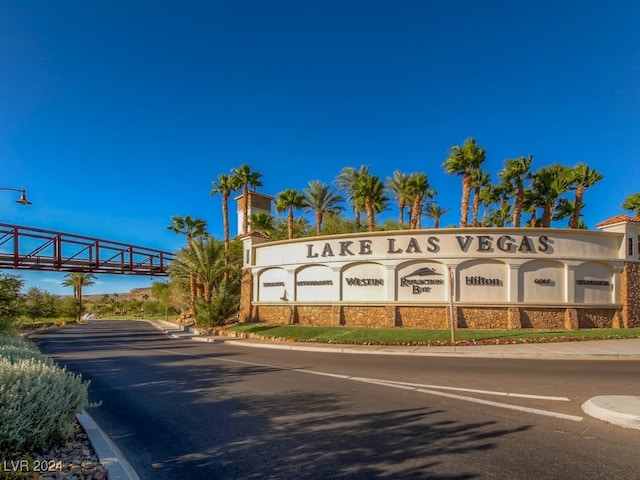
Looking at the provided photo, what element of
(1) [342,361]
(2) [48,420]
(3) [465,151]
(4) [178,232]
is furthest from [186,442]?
(4) [178,232]

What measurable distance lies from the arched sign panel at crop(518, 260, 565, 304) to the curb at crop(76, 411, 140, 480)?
20711mm

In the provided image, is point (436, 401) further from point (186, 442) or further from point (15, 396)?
point (15, 396)

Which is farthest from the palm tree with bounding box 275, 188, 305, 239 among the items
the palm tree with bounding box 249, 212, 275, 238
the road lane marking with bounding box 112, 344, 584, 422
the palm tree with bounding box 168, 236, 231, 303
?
the road lane marking with bounding box 112, 344, 584, 422

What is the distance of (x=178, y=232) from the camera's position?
153 feet

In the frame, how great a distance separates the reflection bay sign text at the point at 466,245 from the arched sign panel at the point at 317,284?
1.79 metres

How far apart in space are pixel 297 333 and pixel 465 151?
21258 mm

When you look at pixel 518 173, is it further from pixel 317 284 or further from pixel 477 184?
pixel 317 284

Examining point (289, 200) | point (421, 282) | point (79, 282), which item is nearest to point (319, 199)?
point (289, 200)

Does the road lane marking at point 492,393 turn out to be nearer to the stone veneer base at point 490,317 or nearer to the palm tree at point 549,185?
the stone veneer base at point 490,317

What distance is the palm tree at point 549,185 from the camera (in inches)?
1384

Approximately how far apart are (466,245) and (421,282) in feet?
10.6

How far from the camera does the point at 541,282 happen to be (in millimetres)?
20828

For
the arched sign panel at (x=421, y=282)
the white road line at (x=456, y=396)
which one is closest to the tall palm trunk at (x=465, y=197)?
the arched sign panel at (x=421, y=282)

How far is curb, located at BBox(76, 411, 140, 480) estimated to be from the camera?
4137 millimetres
